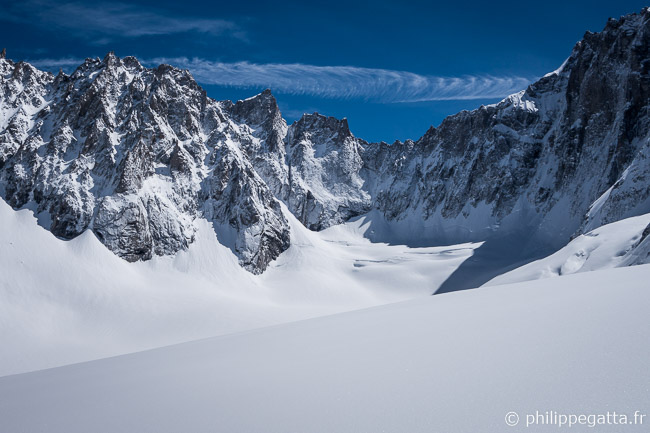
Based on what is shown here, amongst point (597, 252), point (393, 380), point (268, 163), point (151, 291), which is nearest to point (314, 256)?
point (151, 291)

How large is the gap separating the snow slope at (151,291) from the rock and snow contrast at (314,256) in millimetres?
333

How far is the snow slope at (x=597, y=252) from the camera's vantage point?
25.2m

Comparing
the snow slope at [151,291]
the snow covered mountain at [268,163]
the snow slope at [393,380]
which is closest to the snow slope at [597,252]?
the snow covered mountain at [268,163]

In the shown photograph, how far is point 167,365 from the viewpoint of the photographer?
635 centimetres

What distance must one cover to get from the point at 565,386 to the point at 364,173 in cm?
12292

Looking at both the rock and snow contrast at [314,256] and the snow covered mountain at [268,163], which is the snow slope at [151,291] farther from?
the snow covered mountain at [268,163]

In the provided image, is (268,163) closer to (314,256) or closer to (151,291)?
(314,256)

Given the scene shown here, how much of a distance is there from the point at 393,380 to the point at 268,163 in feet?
334

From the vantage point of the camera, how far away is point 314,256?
75.8 metres

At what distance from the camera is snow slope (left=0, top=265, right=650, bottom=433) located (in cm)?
327

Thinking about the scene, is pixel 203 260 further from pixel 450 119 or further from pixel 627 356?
pixel 450 119

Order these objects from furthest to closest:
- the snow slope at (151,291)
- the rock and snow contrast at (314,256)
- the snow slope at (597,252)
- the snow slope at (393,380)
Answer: the snow slope at (151,291) < the snow slope at (597,252) < the rock and snow contrast at (314,256) < the snow slope at (393,380)

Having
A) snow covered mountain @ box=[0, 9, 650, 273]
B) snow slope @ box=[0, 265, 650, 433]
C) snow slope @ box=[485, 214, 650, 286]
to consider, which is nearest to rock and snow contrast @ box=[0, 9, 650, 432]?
snow slope @ box=[0, 265, 650, 433]

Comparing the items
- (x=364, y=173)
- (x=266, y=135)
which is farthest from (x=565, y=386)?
(x=364, y=173)
